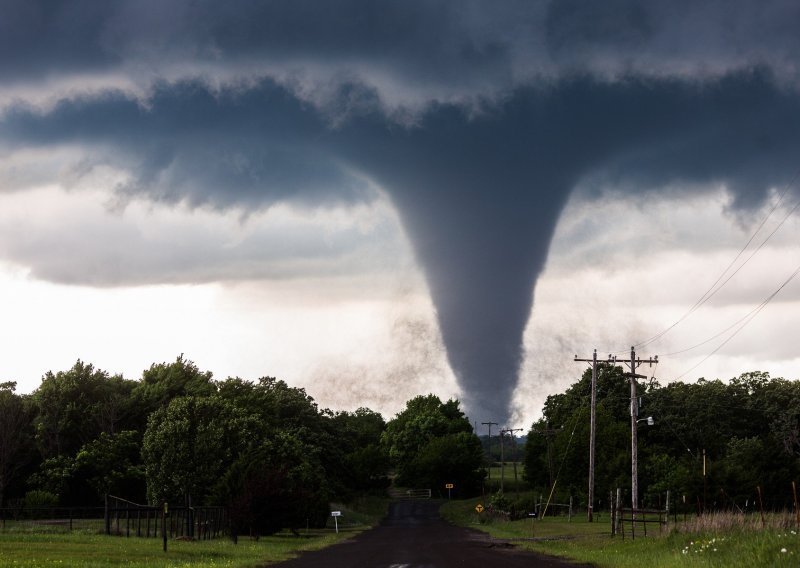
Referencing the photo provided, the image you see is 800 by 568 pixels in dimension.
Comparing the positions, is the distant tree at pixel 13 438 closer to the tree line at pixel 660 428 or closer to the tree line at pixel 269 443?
the tree line at pixel 269 443

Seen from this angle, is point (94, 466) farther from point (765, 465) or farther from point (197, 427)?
point (765, 465)

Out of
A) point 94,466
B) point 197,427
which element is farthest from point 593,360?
point 94,466

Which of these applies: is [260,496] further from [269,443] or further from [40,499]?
[40,499]

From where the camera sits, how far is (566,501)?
112250 millimetres

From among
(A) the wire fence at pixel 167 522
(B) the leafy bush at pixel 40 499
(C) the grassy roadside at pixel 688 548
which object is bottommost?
(B) the leafy bush at pixel 40 499

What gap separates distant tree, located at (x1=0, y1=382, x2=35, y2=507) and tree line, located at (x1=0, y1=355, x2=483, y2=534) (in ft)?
0.37

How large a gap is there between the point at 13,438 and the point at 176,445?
75.3 feet

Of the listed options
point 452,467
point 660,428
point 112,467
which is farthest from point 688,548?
point 452,467

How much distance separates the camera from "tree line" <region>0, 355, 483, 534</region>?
67375mm

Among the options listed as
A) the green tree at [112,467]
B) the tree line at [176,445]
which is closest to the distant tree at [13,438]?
the tree line at [176,445]

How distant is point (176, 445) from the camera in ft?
270

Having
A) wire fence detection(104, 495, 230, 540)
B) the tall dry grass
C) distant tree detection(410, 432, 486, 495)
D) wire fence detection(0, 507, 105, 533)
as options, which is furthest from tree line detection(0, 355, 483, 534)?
distant tree detection(410, 432, 486, 495)

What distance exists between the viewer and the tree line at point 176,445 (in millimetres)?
67375

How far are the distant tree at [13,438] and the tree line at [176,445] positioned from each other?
113mm
